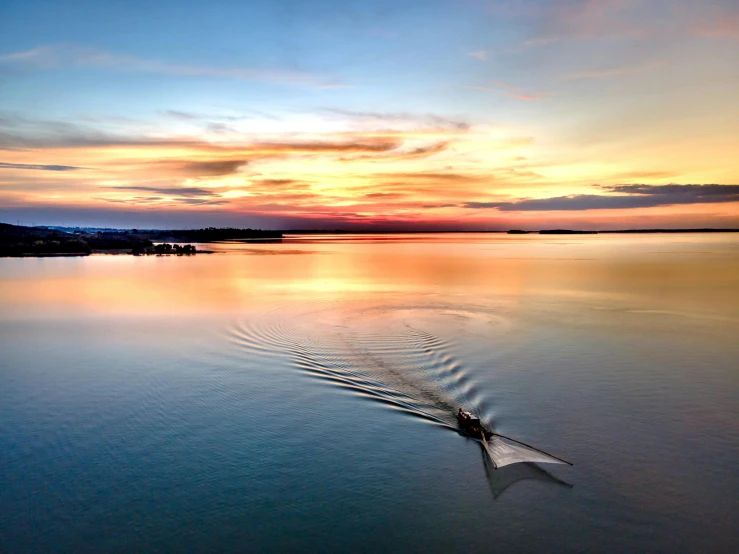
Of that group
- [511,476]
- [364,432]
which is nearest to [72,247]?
[364,432]

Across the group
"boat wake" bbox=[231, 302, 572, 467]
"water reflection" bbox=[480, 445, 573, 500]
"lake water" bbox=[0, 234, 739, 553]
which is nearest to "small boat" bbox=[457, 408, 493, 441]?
"boat wake" bbox=[231, 302, 572, 467]

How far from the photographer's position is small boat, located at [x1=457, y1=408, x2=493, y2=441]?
7.81 meters

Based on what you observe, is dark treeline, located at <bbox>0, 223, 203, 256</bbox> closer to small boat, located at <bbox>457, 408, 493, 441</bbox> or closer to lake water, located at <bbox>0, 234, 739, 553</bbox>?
lake water, located at <bbox>0, 234, 739, 553</bbox>

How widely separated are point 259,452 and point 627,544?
5.32 m

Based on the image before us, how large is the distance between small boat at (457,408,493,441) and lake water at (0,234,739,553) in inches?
11.7

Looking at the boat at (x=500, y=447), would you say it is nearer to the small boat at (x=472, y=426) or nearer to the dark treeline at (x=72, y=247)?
the small boat at (x=472, y=426)

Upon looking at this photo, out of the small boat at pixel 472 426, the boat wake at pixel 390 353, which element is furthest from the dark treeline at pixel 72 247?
the small boat at pixel 472 426

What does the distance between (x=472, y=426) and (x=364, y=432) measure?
1.91 meters

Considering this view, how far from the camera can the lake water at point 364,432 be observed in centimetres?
567

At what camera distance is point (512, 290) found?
2644 centimetres

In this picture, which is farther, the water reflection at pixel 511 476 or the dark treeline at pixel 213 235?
the dark treeline at pixel 213 235

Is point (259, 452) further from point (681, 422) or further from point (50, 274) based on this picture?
point (50, 274)

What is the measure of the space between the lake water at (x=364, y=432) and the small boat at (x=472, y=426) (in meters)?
0.30

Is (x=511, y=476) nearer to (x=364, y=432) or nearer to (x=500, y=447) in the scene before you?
(x=500, y=447)
